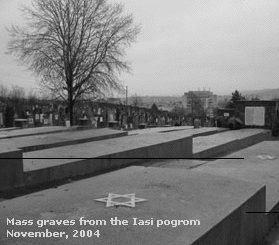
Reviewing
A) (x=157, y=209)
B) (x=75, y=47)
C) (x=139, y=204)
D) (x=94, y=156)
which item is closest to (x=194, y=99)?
(x=75, y=47)

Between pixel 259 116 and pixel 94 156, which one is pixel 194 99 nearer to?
pixel 259 116

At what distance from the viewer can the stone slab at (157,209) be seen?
2.84 metres

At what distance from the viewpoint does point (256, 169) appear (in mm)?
6871

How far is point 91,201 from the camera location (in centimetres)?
368

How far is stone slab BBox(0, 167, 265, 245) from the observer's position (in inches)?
112

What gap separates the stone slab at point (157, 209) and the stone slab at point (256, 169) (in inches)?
36.5

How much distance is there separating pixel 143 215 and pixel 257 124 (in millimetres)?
17824

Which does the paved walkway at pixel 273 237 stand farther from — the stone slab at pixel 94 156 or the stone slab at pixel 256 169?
the stone slab at pixel 94 156

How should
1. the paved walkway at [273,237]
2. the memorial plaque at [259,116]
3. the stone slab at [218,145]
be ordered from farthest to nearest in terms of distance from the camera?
the memorial plaque at [259,116] → the stone slab at [218,145] → the paved walkway at [273,237]

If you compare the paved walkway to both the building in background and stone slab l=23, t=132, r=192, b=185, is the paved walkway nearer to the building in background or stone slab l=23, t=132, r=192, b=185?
stone slab l=23, t=132, r=192, b=185

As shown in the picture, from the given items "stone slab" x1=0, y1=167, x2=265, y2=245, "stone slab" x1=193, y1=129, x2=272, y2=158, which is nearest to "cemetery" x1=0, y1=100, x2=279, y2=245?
Answer: "stone slab" x1=0, y1=167, x2=265, y2=245

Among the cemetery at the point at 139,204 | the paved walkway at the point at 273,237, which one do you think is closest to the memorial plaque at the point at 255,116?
the cemetery at the point at 139,204

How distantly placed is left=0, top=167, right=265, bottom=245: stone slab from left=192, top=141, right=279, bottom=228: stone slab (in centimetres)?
93

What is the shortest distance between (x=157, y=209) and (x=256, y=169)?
398cm
